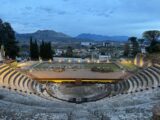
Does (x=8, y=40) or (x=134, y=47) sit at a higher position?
(x=8, y=40)

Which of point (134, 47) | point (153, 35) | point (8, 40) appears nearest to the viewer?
point (8, 40)

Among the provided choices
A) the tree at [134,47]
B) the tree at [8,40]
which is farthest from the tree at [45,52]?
the tree at [134,47]

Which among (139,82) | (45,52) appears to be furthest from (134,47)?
(139,82)

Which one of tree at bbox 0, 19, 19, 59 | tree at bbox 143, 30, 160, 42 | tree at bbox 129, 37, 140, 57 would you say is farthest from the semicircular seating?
tree at bbox 129, 37, 140, 57

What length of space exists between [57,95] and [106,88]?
4.51 meters

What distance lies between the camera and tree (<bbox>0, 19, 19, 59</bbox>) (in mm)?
44066

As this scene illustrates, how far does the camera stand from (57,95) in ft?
71.2

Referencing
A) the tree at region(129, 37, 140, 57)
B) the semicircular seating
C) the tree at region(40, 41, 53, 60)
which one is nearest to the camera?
the semicircular seating

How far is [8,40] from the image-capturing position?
44375 mm

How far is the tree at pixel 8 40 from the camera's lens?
145ft

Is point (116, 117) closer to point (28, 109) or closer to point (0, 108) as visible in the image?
point (28, 109)

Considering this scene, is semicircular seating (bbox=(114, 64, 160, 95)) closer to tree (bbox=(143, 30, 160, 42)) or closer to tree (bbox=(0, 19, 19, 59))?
tree (bbox=(0, 19, 19, 59))

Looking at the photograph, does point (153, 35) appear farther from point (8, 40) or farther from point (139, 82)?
point (139, 82)

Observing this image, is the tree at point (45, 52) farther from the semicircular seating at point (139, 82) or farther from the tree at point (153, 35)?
the semicircular seating at point (139, 82)
